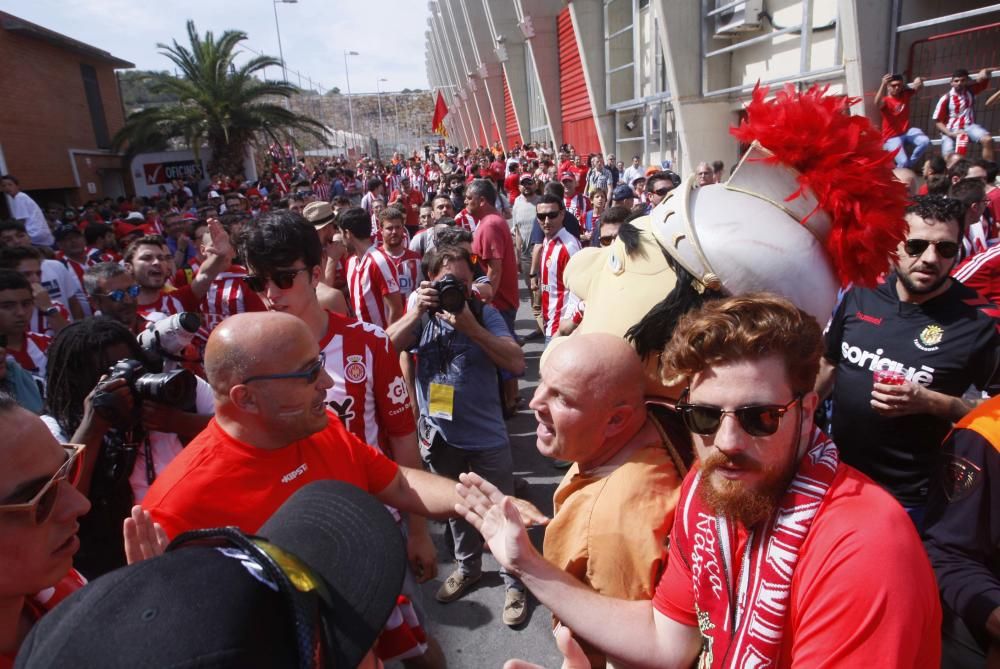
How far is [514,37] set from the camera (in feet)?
88.1

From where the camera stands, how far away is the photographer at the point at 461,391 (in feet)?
10.5

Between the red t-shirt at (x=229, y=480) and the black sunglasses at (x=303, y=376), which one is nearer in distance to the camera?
the red t-shirt at (x=229, y=480)

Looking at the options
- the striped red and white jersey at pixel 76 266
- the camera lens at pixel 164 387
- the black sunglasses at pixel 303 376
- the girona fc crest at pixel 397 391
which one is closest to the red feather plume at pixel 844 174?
the black sunglasses at pixel 303 376

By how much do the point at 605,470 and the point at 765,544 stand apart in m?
0.49

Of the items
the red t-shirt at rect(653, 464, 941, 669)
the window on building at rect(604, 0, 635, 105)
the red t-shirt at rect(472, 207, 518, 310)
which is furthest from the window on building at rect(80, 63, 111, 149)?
the red t-shirt at rect(653, 464, 941, 669)

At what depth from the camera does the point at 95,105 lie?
21250mm

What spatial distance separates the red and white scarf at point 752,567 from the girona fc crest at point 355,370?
1.63 meters

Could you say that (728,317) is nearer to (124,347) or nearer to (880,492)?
(880,492)

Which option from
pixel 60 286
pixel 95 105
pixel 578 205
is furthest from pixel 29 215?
pixel 95 105

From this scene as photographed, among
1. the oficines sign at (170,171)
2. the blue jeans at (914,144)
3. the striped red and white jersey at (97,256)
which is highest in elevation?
the oficines sign at (170,171)

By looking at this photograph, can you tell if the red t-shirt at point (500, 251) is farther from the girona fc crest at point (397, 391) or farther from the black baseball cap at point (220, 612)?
the black baseball cap at point (220, 612)

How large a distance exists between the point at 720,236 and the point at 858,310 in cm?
144

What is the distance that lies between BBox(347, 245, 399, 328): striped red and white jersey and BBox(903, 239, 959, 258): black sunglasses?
342 cm

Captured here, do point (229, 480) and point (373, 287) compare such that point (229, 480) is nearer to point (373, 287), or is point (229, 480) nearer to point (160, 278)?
point (373, 287)
